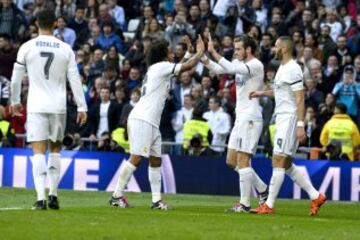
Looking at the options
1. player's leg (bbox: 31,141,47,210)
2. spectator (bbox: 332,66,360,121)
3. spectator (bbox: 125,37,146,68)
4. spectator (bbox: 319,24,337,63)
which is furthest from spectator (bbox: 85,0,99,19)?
player's leg (bbox: 31,141,47,210)

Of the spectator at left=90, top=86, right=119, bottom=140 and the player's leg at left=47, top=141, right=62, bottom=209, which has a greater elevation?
the spectator at left=90, top=86, right=119, bottom=140

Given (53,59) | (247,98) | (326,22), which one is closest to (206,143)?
(326,22)

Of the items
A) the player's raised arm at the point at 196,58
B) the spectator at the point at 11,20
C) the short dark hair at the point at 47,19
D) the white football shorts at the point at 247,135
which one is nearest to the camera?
the short dark hair at the point at 47,19

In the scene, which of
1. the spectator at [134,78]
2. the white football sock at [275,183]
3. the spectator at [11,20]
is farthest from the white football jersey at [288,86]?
the spectator at [11,20]

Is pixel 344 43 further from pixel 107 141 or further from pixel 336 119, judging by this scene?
pixel 107 141

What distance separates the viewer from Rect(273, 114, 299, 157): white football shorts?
59.5 ft

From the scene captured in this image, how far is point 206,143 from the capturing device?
2753 centimetres

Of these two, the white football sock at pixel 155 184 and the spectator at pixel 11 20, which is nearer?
the white football sock at pixel 155 184

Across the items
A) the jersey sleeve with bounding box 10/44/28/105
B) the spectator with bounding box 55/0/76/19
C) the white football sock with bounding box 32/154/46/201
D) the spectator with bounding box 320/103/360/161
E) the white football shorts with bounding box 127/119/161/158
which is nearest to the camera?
the white football sock with bounding box 32/154/46/201

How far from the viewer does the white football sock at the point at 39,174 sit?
1688 centimetres

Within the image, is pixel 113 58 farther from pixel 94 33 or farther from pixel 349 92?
pixel 349 92

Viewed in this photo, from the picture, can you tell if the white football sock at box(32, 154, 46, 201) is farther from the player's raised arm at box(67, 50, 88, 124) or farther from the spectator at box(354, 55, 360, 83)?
the spectator at box(354, 55, 360, 83)

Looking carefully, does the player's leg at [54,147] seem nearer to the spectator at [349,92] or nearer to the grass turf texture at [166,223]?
the grass turf texture at [166,223]

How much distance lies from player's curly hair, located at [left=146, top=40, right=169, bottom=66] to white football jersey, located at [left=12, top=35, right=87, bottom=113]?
1739 mm
